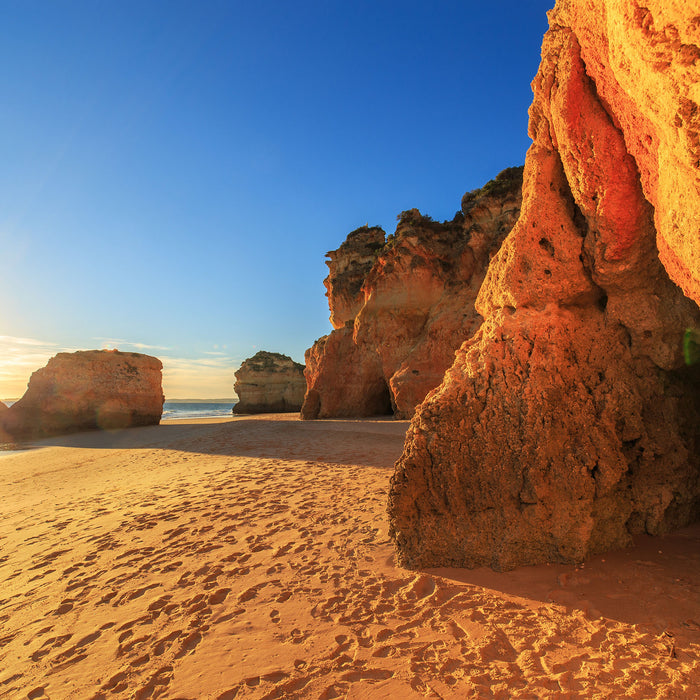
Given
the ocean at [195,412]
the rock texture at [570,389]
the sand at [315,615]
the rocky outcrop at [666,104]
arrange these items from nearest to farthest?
the rocky outcrop at [666,104] < the sand at [315,615] < the rock texture at [570,389] < the ocean at [195,412]

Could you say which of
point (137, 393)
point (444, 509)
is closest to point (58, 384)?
point (137, 393)

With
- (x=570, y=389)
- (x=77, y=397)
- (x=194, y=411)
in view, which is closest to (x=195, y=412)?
(x=194, y=411)

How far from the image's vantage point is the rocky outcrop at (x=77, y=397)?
72.5 feet

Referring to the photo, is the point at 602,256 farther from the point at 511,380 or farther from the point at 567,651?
the point at 567,651

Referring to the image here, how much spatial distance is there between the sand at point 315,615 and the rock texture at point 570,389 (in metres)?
0.40

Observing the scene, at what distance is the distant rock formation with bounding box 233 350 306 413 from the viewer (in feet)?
125

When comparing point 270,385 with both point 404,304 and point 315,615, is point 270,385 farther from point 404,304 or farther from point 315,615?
point 315,615

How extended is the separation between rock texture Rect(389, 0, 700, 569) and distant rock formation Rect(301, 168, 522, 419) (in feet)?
37.2

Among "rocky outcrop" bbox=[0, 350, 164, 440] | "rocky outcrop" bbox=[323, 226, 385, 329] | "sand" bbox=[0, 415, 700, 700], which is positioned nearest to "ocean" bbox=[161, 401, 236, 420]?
"rocky outcrop" bbox=[0, 350, 164, 440]

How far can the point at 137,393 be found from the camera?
2419 centimetres

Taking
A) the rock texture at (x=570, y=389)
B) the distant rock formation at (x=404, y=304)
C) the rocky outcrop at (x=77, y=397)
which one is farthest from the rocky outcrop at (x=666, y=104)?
the rocky outcrop at (x=77, y=397)

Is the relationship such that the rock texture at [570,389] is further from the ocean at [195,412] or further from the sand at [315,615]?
the ocean at [195,412]

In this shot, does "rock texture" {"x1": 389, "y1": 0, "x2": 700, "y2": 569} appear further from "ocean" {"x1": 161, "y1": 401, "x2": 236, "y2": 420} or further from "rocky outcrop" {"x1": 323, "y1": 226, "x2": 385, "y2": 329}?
"ocean" {"x1": 161, "y1": 401, "x2": 236, "y2": 420}

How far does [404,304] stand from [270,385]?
74.2 ft
